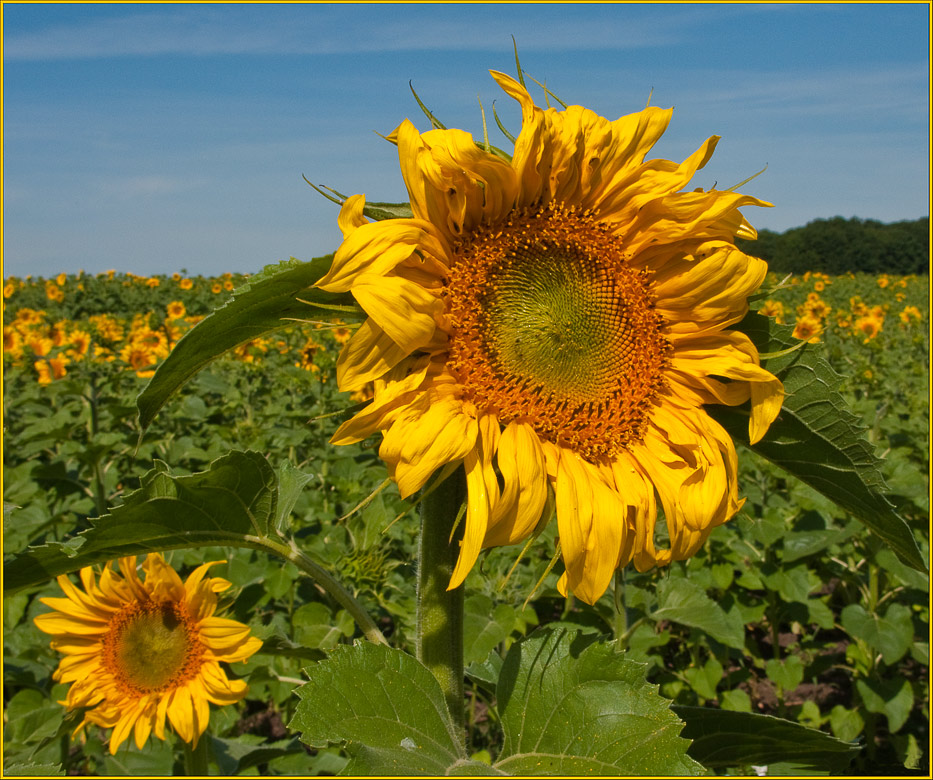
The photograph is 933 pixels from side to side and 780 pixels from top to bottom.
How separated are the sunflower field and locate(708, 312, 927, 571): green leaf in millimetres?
48

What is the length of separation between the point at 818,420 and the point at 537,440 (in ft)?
1.45

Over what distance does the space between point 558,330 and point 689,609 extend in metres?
1.49

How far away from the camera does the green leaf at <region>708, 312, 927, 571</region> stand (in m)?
1.16

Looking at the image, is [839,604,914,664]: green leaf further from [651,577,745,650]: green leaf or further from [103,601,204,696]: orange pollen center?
[103,601,204,696]: orange pollen center

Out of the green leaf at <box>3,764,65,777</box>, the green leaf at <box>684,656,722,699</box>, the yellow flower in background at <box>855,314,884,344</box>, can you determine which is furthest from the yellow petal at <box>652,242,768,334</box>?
the yellow flower in background at <box>855,314,884,344</box>

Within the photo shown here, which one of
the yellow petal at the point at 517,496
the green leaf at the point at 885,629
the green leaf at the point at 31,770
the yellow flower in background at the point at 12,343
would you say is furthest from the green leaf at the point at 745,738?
the yellow flower in background at the point at 12,343

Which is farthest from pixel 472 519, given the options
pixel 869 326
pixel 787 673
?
pixel 869 326

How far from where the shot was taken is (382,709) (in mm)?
1078

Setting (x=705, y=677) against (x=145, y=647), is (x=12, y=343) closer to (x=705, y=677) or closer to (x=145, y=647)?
(x=145, y=647)

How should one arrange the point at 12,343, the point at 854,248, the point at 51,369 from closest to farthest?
1. the point at 51,369
2. the point at 12,343
3. the point at 854,248

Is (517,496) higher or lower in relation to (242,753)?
higher

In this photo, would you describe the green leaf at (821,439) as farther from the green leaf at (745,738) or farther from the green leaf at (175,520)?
the green leaf at (175,520)

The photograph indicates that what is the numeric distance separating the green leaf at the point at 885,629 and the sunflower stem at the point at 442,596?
303 cm

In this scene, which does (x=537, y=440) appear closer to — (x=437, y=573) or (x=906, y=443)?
(x=437, y=573)
